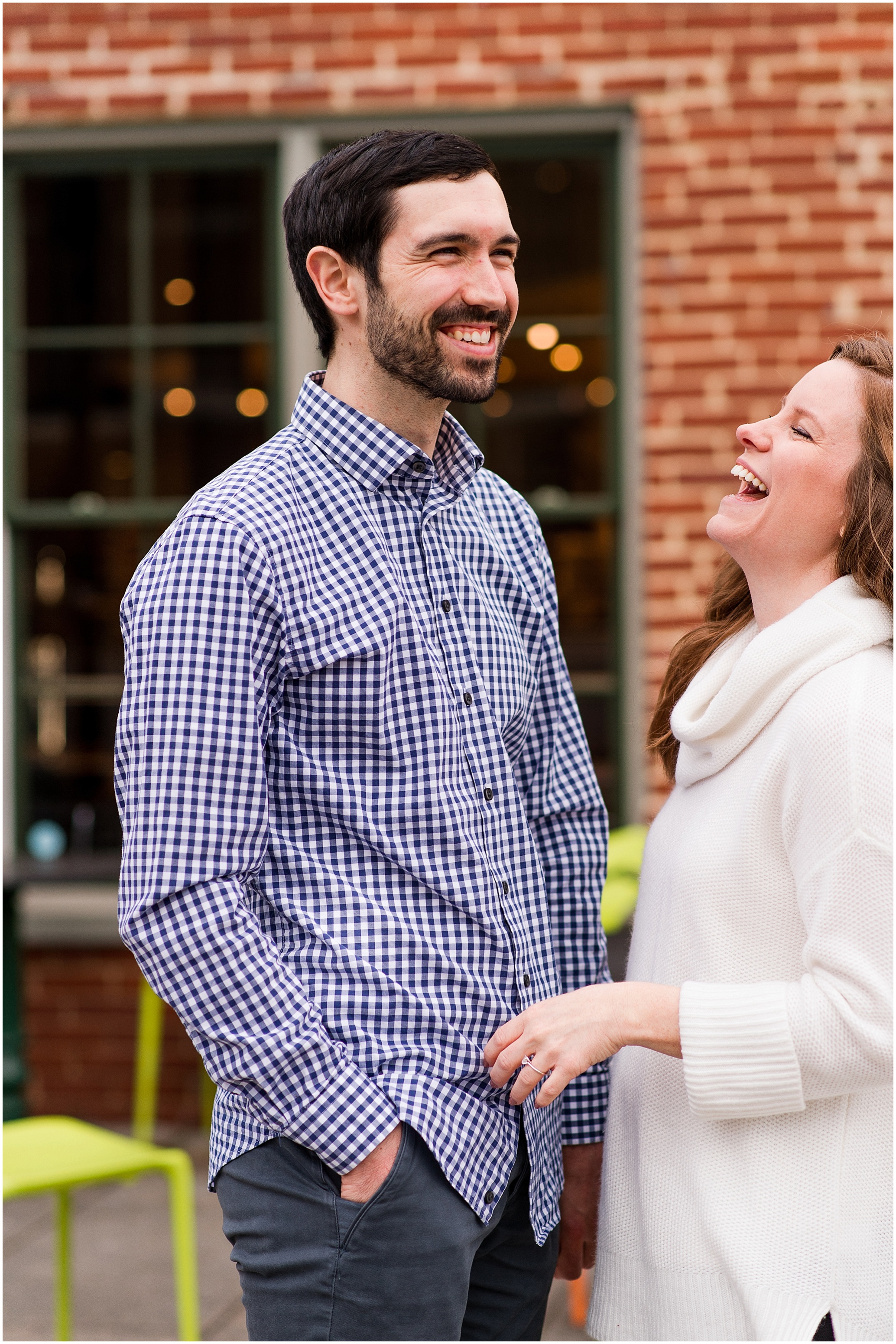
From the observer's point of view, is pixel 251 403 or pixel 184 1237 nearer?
pixel 184 1237

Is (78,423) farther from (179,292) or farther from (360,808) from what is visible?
(360,808)

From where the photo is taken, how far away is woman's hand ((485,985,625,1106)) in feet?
5.55

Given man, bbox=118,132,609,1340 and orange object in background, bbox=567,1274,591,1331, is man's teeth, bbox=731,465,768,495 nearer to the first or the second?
man, bbox=118,132,609,1340

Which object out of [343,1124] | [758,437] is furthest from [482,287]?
[343,1124]

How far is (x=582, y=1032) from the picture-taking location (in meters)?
1.70

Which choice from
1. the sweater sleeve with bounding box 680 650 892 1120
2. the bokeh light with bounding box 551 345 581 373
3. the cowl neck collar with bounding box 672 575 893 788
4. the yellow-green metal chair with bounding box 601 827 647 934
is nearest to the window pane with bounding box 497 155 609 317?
the bokeh light with bounding box 551 345 581 373

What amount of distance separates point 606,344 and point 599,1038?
379cm

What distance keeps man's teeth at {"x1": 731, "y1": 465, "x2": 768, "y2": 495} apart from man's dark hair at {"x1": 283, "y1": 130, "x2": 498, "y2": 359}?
0.53 metres

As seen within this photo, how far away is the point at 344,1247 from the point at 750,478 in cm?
109

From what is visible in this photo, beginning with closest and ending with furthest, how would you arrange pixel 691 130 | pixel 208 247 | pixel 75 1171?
pixel 75 1171, pixel 691 130, pixel 208 247

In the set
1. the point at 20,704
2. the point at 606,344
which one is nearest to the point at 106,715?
the point at 20,704

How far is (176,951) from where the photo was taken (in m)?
1.64

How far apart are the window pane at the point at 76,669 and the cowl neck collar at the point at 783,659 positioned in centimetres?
394

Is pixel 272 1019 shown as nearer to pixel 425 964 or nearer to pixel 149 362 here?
pixel 425 964
